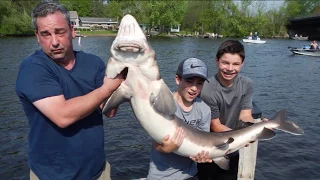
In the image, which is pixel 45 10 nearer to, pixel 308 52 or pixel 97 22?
pixel 308 52

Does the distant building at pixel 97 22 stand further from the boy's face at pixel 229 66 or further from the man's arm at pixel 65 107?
the man's arm at pixel 65 107

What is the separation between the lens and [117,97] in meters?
2.86

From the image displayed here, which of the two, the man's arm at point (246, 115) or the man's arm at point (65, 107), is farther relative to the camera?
the man's arm at point (246, 115)

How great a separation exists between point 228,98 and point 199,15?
90.7m

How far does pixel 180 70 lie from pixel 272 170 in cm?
565

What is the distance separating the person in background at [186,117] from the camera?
348 centimetres

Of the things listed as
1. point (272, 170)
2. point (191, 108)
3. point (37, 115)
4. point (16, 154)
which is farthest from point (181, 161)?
point (16, 154)

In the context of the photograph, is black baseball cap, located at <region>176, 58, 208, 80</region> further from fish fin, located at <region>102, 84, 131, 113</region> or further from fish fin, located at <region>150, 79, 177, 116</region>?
fish fin, located at <region>102, 84, 131, 113</region>

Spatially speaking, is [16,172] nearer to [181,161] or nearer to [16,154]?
[16,154]

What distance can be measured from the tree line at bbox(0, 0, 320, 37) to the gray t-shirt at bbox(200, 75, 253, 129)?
62653 millimetres

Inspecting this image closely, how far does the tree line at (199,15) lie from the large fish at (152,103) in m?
63.2

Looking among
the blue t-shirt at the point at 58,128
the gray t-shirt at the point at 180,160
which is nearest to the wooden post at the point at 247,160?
the gray t-shirt at the point at 180,160

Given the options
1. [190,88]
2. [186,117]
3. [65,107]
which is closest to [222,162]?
[186,117]

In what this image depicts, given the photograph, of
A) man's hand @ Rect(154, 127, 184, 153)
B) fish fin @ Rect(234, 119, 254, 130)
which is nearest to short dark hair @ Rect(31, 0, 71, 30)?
man's hand @ Rect(154, 127, 184, 153)
